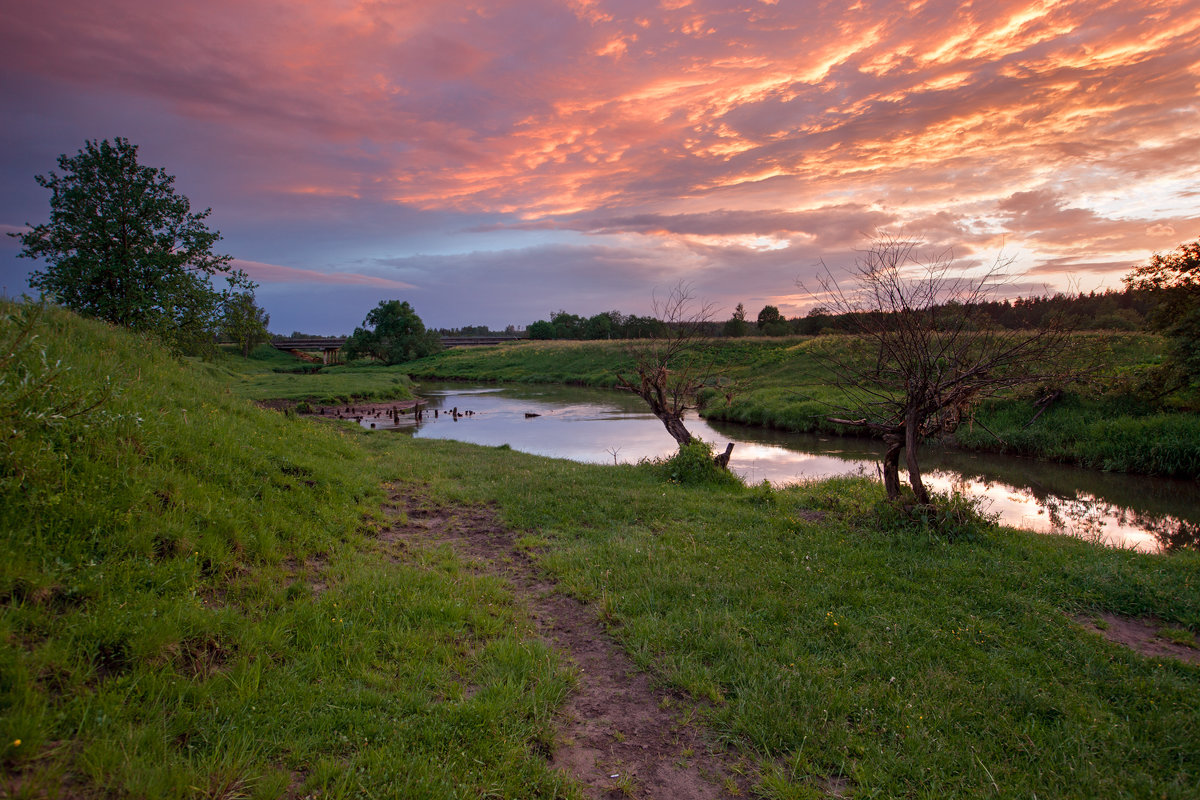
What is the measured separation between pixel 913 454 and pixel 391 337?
89954 mm

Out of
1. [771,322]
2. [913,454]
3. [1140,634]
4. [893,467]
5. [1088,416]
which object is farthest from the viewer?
[771,322]

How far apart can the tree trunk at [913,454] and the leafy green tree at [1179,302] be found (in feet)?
49.4

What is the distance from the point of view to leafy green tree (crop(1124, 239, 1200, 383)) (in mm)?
16859

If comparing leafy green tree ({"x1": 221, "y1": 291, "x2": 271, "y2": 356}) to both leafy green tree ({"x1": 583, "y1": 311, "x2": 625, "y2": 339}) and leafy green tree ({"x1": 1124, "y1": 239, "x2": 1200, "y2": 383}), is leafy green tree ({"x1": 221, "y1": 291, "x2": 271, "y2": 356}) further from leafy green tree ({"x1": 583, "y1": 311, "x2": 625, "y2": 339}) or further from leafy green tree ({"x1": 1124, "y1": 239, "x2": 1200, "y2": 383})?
leafy green tree ({"x1": 583, "y1": 311, "x2": 625, "y2": 339})

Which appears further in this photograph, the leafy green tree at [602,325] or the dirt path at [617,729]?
the leafy green tree at [602,325]

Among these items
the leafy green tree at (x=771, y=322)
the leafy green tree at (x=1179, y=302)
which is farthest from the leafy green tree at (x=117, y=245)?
the leafy green tree at (x=771, y=322)

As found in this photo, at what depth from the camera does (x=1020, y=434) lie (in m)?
20.5

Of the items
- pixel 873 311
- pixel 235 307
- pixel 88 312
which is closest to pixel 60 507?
pixel 873 311

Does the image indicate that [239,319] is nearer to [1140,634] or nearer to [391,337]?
[1140,634]

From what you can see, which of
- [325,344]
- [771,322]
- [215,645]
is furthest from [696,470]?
[325,344]

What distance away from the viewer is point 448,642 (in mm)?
4992

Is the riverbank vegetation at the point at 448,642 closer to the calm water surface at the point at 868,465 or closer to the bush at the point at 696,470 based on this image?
the bush at the point at 696,470

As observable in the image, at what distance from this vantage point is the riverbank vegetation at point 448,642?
3.36 metres

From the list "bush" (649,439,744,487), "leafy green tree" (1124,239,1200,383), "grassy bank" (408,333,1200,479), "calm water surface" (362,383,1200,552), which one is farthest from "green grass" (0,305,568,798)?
"leafy green tree" (1124,239,1200,383)
